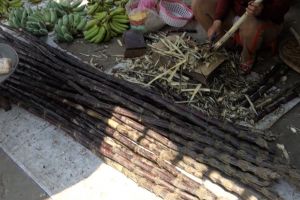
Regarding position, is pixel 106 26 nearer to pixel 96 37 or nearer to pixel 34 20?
pixel 96 37

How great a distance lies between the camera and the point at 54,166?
3889mm

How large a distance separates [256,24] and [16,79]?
2640 millimetres

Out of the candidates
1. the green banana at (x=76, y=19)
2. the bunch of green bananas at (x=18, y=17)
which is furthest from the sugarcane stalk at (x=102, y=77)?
the green banana at (x=76, y=19)

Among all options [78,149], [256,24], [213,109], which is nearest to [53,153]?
[78,149]

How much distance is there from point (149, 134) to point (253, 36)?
5.29 ft

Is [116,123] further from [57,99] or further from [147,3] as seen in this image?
[147,3]

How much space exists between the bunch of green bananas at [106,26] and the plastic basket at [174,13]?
1.76 ft

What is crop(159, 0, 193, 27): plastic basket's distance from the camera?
539cm

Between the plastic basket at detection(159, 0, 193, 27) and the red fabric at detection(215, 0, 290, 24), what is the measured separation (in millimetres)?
859

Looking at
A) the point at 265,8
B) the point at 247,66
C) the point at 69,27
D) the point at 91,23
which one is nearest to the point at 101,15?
the point at 91,23

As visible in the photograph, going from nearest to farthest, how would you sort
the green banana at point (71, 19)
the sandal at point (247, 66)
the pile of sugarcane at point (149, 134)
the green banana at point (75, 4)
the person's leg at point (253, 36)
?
the pile of sugarcane at point (149, 134) → the person's leg at point (253, 36) → the sandal at point (247, 66) → the green banana at point (71, 19) → the green banana at point (75, 4)

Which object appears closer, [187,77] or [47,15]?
[187,77]

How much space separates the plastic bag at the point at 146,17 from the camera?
5406mm

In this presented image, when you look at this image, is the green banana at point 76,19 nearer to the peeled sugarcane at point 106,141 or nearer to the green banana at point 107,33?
the green banana at point 107,33
